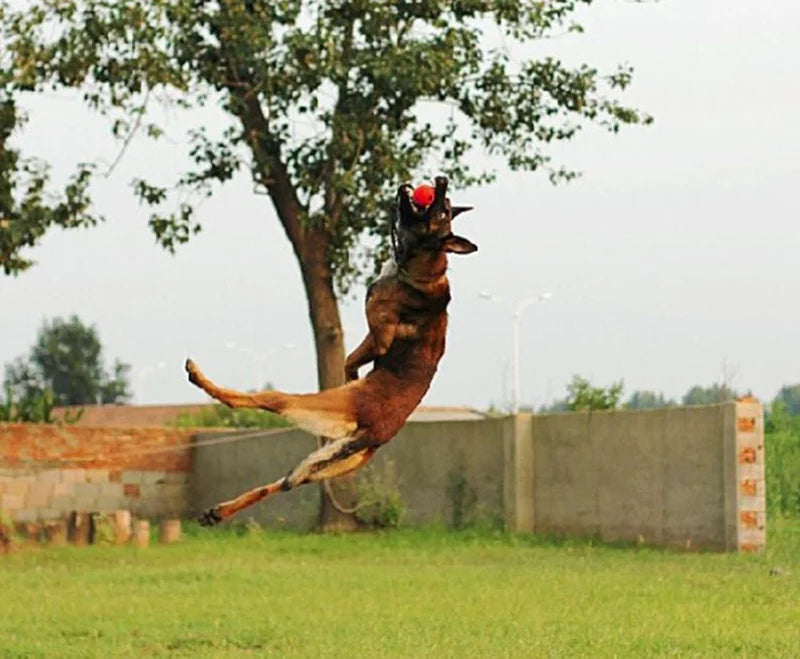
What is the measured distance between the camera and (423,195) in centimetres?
336

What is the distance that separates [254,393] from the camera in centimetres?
355

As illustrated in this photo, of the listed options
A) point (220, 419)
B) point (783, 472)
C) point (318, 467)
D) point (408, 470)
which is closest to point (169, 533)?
point (408, 470)

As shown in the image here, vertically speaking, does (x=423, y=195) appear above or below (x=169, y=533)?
above

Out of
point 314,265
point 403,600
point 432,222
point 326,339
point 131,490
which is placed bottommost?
point 403,600

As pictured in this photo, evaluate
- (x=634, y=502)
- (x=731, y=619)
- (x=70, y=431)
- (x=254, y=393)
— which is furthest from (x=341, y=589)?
(x=254, y=393)

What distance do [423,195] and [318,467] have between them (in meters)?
0.62

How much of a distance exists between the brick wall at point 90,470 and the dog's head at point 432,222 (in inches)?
829

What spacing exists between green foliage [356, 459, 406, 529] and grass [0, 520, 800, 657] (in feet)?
6.61

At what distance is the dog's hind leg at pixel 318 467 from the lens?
141 inches

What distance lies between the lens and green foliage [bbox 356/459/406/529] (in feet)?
76.4

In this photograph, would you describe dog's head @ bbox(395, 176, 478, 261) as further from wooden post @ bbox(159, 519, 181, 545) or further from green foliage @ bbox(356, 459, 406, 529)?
green foliage @ bbox(356, 459, 406, 529)

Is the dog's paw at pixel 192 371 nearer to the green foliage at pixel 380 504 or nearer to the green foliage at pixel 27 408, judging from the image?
the green foliage at pixel 380 504

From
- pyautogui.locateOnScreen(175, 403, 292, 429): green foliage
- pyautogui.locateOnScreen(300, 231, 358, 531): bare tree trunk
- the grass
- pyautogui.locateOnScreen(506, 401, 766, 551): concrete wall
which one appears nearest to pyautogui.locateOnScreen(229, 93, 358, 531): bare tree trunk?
pyautogui.locateOnScreen(300, 231, 358, 531): bare tree trunk

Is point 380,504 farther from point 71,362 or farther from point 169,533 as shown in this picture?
point 71,362
